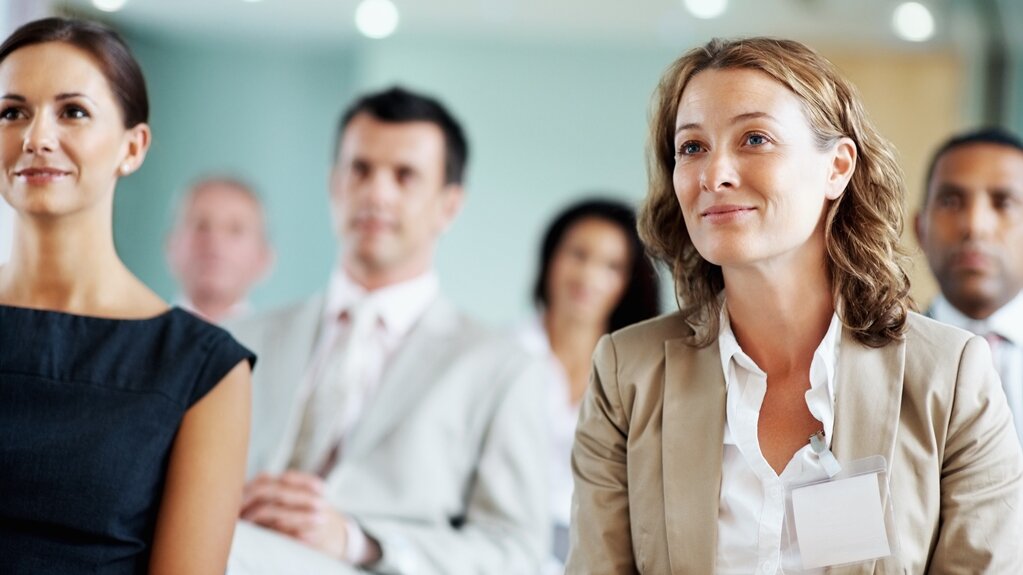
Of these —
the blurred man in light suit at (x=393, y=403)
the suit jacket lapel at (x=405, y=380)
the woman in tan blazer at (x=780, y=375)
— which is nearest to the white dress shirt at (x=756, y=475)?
the woman in tan blazer at (x=780, y=375)

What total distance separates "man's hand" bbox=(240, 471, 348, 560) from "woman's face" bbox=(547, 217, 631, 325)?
1.87m

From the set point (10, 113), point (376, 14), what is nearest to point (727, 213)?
point (10, 113)

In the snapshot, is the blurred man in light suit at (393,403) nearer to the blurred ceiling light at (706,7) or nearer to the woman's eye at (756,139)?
the woman's eye at (756,139)

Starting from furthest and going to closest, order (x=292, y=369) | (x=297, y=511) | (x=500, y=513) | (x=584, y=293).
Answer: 1. (x=584, y=293)
2. (x=292, y=369)
3. (x=500, y=513)
4. (x=297, y=511)

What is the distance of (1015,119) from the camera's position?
6.93m

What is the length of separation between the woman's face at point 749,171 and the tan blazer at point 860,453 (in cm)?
20

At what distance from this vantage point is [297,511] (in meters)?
2.58

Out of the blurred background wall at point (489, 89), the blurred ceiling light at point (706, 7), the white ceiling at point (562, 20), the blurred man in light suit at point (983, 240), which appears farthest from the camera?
the blurred background wall at point (489, 89)

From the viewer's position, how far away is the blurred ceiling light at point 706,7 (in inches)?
251

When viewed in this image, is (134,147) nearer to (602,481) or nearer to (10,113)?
(10,113)

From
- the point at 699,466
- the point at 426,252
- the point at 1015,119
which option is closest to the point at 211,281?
the point at 426,252

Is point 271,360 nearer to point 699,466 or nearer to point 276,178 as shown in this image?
point 699,466

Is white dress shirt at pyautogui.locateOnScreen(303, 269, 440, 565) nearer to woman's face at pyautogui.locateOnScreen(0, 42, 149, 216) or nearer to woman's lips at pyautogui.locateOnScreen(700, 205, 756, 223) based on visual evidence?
woman's face at pyautogui.locateOnScreen(0, 42, 149, 216)

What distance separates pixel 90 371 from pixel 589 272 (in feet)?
8.61
